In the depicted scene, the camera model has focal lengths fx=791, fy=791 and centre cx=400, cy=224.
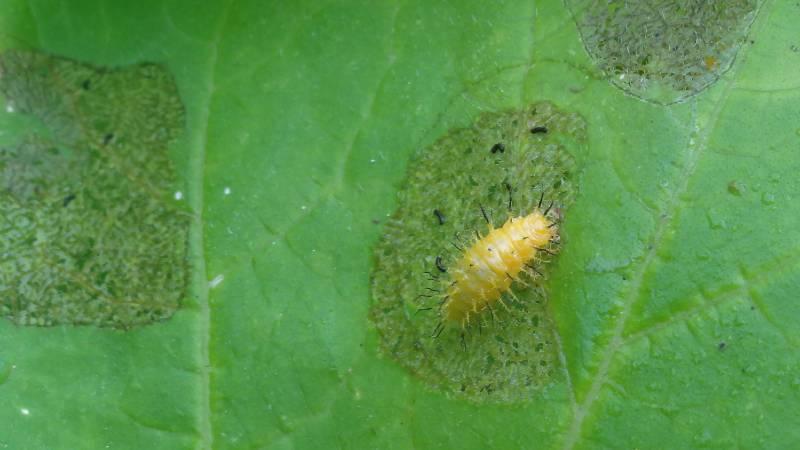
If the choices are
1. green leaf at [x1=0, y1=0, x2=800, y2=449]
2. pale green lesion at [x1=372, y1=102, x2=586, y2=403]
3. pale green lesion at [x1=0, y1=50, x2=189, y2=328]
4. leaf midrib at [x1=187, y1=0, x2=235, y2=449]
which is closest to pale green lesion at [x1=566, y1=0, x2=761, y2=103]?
green leaf at [x1=0, y1=0, x2=800, y2=449]

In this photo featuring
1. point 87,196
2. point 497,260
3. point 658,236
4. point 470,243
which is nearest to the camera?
point 658,236

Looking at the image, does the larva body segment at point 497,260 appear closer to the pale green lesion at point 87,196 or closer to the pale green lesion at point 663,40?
the pale green lesion at point 663,40

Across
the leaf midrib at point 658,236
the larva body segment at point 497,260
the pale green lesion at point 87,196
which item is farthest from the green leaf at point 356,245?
the larva body segment at point 497,260

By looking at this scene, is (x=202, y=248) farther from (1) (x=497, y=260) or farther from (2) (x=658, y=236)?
(2) (x=658, y=236)

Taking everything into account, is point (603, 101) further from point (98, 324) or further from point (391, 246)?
point (98, 324)

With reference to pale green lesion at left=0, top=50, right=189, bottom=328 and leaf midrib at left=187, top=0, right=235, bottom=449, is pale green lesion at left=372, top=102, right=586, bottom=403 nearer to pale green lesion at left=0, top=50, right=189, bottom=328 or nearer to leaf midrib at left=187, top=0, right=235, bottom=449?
leaf midrib at left=187, top=0, right=235, bottom=449

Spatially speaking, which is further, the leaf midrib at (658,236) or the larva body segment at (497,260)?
the larva body segment at (497,260)

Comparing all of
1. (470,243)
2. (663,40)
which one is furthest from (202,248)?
(663,40)
